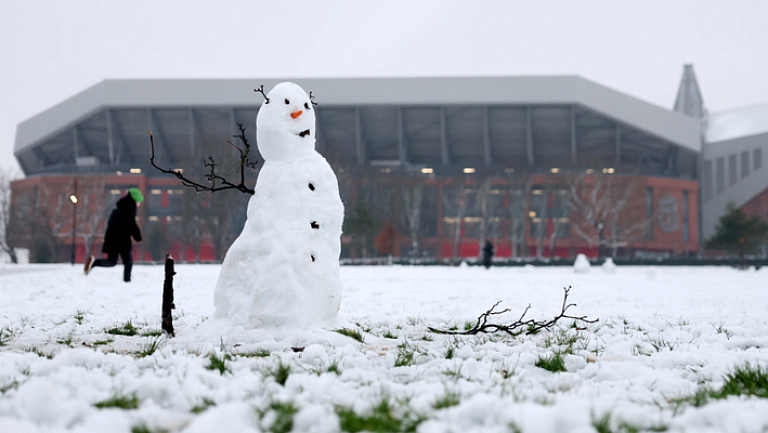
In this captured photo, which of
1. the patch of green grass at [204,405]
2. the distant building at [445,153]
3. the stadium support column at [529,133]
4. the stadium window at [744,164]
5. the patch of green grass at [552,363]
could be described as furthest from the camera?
the stadium window at [744,164]

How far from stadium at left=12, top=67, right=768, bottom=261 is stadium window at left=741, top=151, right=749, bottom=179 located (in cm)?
59

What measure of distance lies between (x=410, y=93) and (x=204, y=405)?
47.7 metres

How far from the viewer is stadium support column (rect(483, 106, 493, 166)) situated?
50.1 m

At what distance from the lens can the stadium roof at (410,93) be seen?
4803cm

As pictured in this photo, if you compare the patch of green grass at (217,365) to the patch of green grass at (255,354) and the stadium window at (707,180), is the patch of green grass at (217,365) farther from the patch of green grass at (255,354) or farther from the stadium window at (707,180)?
the stadium window at (707,180)

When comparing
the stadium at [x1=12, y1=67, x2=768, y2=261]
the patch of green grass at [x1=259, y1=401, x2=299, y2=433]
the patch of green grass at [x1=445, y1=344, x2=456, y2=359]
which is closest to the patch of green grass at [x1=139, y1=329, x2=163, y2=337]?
the patch of green grass at [x1=445, y1=344, x2=456, y2=359]

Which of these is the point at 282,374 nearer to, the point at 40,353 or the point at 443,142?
the point at 40,353

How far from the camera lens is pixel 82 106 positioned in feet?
164

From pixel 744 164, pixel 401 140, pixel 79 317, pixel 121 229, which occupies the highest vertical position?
pixel 401 140

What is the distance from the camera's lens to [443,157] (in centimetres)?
5331

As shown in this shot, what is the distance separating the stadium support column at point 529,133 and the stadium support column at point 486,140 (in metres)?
3.36

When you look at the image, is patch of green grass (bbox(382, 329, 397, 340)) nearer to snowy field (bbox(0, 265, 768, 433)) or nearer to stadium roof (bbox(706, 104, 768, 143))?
snowy field (bbox(0, 265, 768, 433))

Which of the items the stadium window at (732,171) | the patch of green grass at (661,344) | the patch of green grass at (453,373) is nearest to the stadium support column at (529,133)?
the stadium window at (732,171)

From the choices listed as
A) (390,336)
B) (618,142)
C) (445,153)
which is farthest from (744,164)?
(390,336)
